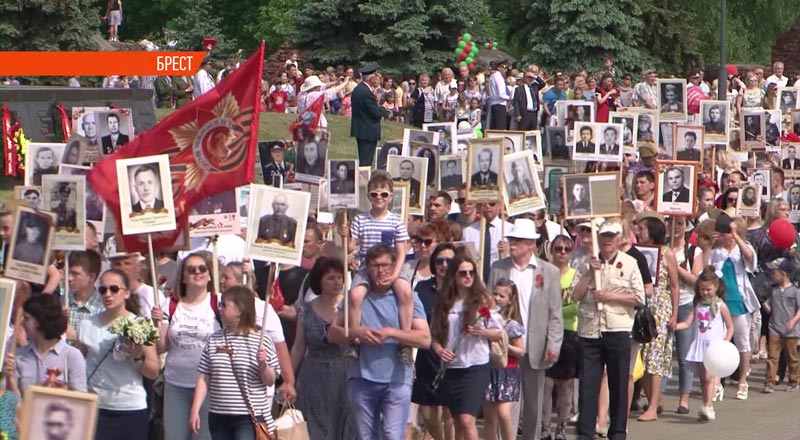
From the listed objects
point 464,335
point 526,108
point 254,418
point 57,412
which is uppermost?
point 526,108

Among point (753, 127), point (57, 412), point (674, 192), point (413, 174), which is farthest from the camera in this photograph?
point (753, 127)

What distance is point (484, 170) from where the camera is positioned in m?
14.0

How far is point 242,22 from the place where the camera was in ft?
217

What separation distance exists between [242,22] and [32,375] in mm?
57566

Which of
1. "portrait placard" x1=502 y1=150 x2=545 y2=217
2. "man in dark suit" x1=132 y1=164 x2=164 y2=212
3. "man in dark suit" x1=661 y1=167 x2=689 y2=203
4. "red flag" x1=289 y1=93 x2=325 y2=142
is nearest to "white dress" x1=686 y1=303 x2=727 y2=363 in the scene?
"man in dark suit" x1=661 y1=167 x2=689 y2=203

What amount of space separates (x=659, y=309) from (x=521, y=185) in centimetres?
147

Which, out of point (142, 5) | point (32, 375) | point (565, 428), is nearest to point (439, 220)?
point (565, 428)

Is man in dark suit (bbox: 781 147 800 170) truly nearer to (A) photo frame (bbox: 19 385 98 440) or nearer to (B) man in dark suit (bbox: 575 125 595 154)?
(B) man in dark suit (bbox: 575 125 595 154)

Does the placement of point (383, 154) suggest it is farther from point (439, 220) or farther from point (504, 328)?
point (504, 328)

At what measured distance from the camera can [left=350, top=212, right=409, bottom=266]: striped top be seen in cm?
1298

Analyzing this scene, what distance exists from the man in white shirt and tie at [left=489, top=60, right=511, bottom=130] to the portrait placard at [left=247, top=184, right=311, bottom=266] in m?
18.7

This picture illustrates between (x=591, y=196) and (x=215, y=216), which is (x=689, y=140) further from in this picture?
(x=215, y=216)

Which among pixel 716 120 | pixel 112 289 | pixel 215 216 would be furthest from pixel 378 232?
pixel 716 120

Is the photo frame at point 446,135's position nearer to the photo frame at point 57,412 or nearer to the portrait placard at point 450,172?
the portrait placard at point 450,172
